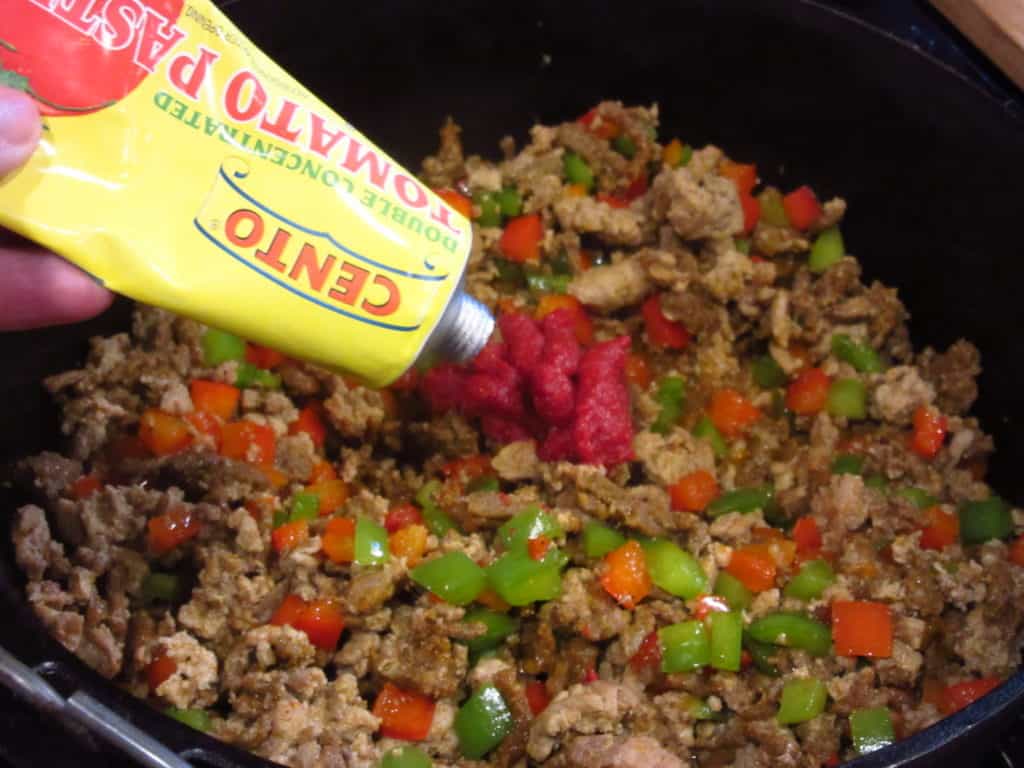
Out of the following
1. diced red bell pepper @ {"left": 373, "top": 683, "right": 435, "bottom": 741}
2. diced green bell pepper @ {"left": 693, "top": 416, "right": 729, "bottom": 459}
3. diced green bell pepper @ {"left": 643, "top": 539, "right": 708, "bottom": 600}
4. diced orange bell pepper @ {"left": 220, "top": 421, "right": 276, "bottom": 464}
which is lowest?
diced red bell pepper @ {"left": 373, "top": 683, "right": 435, "bottom": 741}

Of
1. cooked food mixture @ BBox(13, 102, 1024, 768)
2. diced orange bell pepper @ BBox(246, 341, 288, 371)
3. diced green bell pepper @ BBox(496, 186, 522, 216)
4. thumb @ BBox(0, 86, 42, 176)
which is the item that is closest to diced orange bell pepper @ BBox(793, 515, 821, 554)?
cooked food mixture @ BBox(13, 102, 1024, 768)

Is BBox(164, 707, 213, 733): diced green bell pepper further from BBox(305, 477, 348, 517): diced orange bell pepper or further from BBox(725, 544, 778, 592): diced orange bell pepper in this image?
BBox(725, 544, 778, 592): diced orange bell pepper

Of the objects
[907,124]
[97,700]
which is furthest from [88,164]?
[907,124]

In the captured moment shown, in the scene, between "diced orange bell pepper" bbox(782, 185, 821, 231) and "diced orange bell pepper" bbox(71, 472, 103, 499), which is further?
"diced orange bell pepper" bbox(782, 185, 821, 231)

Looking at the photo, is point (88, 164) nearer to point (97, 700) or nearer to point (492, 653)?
point (97, 700)

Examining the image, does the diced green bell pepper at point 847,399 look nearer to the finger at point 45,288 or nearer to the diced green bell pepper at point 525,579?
the diced green bell pepper at point 525,579

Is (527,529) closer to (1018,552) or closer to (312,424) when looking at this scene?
(312,424)
